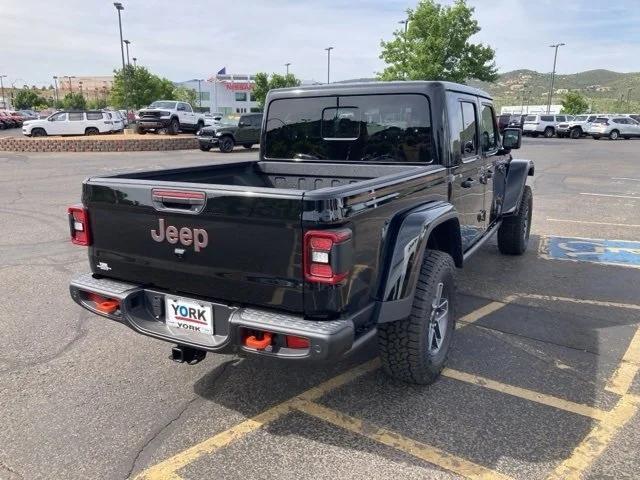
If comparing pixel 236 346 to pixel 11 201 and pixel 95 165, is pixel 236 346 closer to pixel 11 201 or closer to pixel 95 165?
pixel 11 201

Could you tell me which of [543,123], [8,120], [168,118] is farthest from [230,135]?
[8,120]

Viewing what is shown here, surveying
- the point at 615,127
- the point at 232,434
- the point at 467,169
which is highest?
the point at 467,169

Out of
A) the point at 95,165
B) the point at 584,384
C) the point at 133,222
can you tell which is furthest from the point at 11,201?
the point at 584,384

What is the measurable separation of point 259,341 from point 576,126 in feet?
138

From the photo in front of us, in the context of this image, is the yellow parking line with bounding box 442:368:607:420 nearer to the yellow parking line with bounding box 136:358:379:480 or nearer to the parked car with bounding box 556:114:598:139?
the yellow parking line with bounding box 136:358:379:480

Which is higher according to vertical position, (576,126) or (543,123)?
(543,123)

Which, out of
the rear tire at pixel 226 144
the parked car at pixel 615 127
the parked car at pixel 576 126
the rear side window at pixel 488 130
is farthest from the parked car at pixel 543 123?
the rear side window at pixel 488 130

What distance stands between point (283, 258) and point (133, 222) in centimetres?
100

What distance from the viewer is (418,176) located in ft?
10.7

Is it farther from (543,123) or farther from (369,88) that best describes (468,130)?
(543,123)

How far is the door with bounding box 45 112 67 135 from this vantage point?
27453 mm

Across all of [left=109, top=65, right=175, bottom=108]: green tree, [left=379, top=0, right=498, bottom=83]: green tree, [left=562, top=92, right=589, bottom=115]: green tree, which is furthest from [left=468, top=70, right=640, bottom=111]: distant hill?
[left=379, top=0, right=498, bottom=83]: green tree

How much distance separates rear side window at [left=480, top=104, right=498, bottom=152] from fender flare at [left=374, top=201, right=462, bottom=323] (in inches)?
86.8

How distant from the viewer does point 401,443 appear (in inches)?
109
